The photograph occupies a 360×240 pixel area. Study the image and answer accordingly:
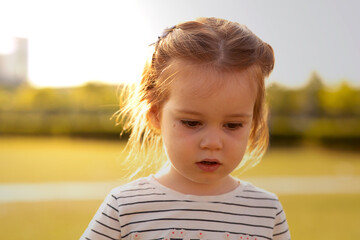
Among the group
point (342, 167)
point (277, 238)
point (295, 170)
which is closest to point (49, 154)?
point (295, 170)

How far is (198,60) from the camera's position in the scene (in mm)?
1539

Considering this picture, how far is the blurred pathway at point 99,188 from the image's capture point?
8336 millimetres

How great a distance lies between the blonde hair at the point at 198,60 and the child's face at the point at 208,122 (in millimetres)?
43

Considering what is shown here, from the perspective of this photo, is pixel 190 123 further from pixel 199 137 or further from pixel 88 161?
pixel 88 161

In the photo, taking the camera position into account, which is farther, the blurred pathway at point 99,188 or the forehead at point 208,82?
the blurred pathway at point 99,188

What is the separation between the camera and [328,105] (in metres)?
15.4

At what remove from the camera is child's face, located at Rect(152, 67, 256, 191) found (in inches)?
59.1

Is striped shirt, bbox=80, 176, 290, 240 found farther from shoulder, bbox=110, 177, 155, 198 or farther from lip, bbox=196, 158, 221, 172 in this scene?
lip, bbox=196, 158, 221, 172

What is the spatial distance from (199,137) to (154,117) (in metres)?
0.25

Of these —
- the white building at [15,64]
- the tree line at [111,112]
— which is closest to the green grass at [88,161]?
the tree line at [111,112]

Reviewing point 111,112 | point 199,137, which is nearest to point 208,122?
point 199,137

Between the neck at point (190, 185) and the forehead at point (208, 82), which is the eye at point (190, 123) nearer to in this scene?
A: the forehead at point (208, 82)

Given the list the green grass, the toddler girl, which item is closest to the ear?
the toddler girl

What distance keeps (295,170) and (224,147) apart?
34.7 ft
